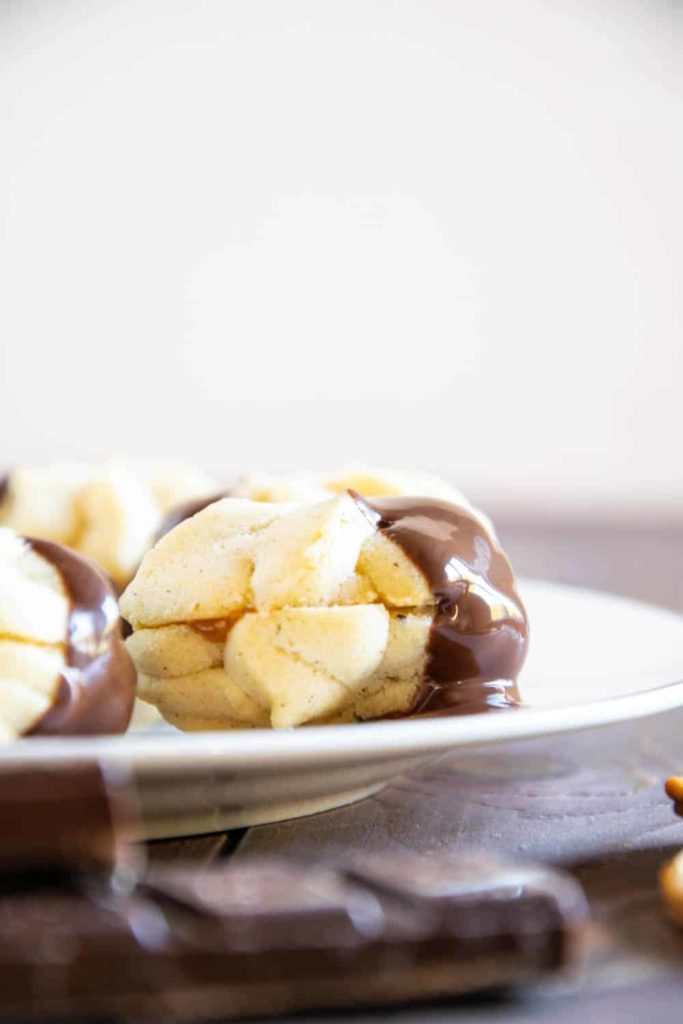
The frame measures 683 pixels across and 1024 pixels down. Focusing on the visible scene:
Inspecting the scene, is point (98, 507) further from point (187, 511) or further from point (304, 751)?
point (304, 751)

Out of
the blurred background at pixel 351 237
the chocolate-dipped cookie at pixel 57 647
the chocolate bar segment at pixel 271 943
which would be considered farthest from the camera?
the blurred background at pixel 351 237

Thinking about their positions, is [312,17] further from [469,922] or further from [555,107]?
[469,922]

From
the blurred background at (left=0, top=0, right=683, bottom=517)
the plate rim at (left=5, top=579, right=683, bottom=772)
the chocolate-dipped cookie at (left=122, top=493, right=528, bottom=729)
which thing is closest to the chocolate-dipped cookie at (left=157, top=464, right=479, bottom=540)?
the chocolate-dipped cookie at (left=122, top=493, right=528, bottom=729)

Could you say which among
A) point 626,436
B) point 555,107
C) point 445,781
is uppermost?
point 555,107

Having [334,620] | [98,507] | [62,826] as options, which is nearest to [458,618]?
[334,620]

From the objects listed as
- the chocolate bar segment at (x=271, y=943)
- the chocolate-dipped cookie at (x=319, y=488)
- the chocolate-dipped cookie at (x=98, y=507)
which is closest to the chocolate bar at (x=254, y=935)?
the chocolate bar segment at (x=271, y=943)

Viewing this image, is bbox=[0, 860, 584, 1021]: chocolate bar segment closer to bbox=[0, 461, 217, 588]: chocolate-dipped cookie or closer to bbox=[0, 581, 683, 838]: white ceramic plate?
bbox=[0, 581, 683, 838]: white ceramic plate

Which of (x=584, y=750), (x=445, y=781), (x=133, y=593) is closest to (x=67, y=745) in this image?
(x=133, y=593)

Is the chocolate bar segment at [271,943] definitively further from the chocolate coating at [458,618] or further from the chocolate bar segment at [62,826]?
the chocolate coating at [458,618]
